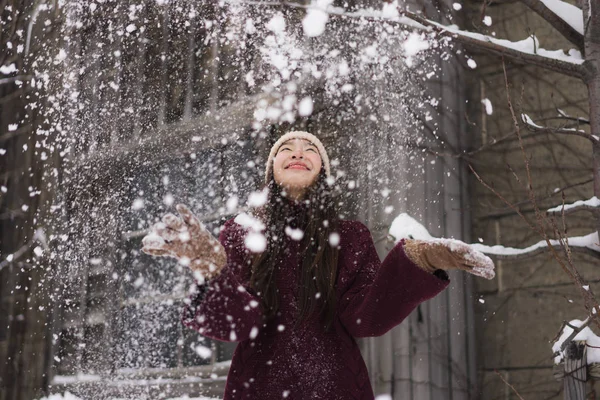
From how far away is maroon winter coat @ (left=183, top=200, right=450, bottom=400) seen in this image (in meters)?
1.84

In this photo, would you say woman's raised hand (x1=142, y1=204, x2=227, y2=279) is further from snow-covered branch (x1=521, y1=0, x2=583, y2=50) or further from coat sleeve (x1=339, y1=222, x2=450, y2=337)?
snow-covered branch (x1=521, y1=0, x2=583, y2=50)

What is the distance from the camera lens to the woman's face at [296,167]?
215 cm

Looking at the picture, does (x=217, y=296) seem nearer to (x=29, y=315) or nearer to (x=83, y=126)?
(x=83, y=126)

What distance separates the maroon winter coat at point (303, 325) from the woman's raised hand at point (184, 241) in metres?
0.10

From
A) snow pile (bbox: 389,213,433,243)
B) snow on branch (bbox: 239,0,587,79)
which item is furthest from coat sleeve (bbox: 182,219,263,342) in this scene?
snow on branch (bbox: 239,0,587,79)

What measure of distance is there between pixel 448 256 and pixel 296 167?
0.65m

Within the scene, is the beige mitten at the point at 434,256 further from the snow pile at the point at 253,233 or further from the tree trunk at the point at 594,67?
the tree trunk at the point at 594,67

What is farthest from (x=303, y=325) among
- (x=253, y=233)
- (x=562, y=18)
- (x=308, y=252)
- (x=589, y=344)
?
(x=562, y=18)

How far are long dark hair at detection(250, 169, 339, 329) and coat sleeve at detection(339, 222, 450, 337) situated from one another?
6cm

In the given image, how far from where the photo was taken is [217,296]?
1832 mm

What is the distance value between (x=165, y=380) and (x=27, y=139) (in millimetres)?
2457

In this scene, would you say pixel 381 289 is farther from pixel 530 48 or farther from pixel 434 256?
pixel 530 48

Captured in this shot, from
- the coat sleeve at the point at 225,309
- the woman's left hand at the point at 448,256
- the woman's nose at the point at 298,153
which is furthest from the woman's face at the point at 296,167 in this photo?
the woman's left hand at the point at 448,256

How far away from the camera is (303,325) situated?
6.57 ft
